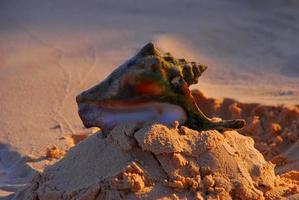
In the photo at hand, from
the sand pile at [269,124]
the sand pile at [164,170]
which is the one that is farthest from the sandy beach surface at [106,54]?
the sand pile at [164,170]

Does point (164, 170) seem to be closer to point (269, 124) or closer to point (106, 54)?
point (269, 124)

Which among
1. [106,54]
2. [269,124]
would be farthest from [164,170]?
[106,54]

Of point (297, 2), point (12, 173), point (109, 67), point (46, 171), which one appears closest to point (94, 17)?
point (109, 67)

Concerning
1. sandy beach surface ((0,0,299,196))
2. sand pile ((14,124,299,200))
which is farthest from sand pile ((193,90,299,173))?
sand pile ((14,124,299,200))

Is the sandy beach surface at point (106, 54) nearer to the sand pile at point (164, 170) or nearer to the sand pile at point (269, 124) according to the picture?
the sand pile at point (269, 124)

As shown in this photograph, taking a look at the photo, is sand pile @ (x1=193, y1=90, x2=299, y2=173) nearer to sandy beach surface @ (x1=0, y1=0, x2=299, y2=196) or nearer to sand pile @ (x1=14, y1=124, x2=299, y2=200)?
sandy beach surface @ (x1=0, y1=0, x2=299, y2=196)

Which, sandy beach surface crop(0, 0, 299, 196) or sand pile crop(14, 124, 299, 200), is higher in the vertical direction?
sand pile crop(14, 124, 299, 200)
